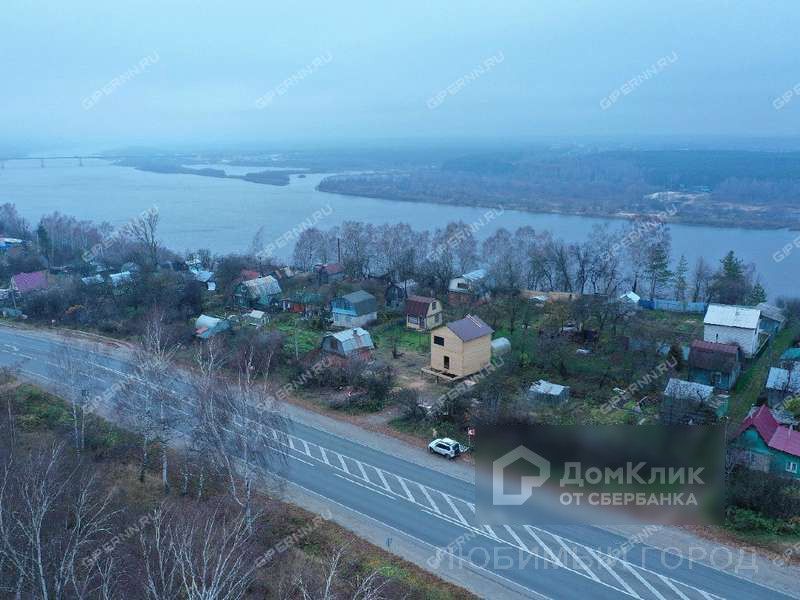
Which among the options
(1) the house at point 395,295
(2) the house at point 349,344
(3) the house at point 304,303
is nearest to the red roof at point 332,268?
(1) the house at point 395,295

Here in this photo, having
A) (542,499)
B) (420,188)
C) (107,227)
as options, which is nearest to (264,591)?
(542,499)

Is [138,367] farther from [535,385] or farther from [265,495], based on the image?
[535,385]

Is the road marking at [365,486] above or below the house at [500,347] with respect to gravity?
below

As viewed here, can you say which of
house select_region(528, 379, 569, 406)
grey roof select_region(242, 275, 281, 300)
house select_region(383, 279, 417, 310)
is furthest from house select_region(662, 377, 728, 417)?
grey roof select_region(242, 275, 281, 300)

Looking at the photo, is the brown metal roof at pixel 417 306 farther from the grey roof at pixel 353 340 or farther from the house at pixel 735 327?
the house at pixel 735 327

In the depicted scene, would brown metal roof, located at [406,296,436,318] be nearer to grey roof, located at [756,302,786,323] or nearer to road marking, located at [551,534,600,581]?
grey roof, located at [756,302,786,323]

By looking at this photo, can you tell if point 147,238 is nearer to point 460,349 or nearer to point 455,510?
point 460,349

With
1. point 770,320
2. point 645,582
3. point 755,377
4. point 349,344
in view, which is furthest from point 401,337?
point 645,582
